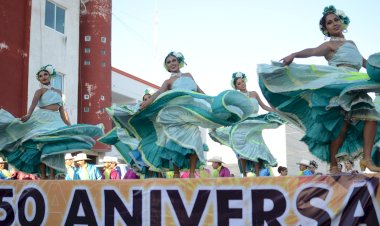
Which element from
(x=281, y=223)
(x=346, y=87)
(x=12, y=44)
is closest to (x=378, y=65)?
(x=346, y=87)

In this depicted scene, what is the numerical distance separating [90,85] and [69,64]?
168 centimetres

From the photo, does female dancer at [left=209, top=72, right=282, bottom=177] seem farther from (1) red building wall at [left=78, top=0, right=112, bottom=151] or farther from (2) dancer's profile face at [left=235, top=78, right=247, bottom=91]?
(1) red building wall at [left=78, top=0, right=112, bottom=151]

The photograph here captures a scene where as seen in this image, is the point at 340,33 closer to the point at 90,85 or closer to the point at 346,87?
the point at 346,87

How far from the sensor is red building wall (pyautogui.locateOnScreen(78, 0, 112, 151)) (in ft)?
66.3

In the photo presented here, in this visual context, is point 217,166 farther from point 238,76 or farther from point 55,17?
point 55,17

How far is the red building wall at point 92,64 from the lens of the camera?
20219 millimetres

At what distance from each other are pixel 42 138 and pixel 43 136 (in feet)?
0.09

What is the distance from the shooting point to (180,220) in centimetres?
402

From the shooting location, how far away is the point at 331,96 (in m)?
4.25

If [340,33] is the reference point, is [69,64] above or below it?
above

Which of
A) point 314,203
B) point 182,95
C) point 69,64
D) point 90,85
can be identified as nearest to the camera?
point 314,203

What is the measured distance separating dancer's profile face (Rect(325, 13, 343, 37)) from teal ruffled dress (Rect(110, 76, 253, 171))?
117 centimetres

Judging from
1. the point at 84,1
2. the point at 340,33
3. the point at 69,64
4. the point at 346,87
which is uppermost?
the point at 84,1

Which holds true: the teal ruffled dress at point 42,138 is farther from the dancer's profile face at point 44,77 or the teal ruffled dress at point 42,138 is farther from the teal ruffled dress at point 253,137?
the teal ruffled dress at point 253,137
